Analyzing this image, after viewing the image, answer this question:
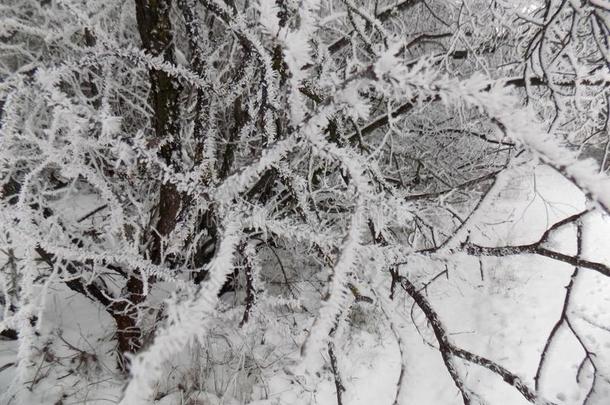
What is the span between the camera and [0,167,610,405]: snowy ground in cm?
203

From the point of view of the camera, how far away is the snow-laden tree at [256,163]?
513 mm

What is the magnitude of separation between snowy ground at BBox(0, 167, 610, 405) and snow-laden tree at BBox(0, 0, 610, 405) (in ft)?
0.37

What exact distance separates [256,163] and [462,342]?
3238mm

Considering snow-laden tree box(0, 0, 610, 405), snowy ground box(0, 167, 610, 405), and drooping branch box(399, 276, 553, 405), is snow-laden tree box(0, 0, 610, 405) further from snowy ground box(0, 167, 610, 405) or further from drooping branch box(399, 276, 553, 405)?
A: snowy ground box(0, 167, 610, 405)

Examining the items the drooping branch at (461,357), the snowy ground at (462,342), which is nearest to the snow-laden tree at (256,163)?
the drooping branch at (461,357)

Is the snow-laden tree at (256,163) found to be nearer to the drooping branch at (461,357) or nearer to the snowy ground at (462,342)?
the drooping branch at (461,357)

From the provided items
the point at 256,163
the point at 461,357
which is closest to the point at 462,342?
the point at 461,357

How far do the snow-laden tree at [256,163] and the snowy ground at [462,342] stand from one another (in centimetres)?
11

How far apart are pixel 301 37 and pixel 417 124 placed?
2816 millimetres

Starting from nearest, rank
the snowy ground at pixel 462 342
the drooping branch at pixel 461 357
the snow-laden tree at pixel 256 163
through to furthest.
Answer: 1. the snow-laden tree at pixel 256 163
2. the drooping branch at pixel 461 357
3. the snowy ground at pixel 462 342

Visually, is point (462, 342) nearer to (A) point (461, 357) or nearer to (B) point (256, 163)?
(A) point (461, 357)

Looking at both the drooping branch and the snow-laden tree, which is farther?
the drooping branch

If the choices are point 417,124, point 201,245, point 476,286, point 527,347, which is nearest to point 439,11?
point 417,124

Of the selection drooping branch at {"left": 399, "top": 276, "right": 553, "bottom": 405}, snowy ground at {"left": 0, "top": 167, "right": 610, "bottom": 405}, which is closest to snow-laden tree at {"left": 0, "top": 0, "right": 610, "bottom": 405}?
drooping branch at {"left": 399, "top": 276, "right": 553, "bottom": 405}
